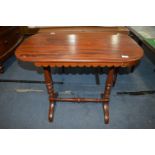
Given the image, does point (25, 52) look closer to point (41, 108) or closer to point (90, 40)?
point (90, 40)

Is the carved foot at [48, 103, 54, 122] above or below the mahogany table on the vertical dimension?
below

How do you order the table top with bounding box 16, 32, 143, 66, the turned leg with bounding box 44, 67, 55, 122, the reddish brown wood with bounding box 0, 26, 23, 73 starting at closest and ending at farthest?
the table top with bounding box 16, 32, 143, 66
the turned leg with bounding box 44, 67, 55, 122
the reddish brown wood with bounding box 0, 26, 23, 73

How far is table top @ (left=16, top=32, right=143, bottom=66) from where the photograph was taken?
4.17 ft

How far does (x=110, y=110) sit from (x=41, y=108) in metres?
A: 0.87

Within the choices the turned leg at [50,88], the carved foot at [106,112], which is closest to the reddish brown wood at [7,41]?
the turned leg at [50,88]

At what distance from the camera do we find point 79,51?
139 cm

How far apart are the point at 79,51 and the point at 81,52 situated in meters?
0.03

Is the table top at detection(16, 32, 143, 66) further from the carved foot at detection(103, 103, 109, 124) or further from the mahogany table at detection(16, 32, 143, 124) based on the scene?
the carved foot at detection(103, 103, 109, 124)

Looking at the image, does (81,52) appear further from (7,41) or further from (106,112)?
(7,41)

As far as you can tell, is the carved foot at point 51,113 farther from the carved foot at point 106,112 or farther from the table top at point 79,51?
the table top at point 79,51

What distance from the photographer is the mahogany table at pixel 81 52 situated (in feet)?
4.17

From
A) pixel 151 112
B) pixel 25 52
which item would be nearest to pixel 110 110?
pixel 151 112

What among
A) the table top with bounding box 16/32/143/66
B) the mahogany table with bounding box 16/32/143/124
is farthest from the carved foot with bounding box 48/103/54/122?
the table top with bounding box 16/32/143/66

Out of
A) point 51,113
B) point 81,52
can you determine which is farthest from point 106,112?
point 81,52
